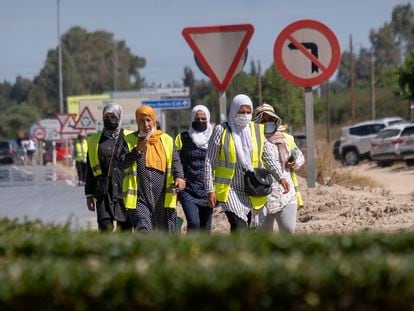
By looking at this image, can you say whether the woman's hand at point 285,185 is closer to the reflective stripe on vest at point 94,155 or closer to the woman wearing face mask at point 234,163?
the woman wearing face mask at point 234,163

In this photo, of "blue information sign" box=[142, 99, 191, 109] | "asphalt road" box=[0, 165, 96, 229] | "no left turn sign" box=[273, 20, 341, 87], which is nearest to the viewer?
"no left turn sign" box=[273, 20, 341, 87]

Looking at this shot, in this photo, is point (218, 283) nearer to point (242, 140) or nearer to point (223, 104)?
point (242, 140)

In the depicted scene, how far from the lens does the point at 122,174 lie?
9.48 metres

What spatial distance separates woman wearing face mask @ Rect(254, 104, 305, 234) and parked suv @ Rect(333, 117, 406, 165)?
3629cm

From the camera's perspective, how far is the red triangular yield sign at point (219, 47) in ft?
33.0

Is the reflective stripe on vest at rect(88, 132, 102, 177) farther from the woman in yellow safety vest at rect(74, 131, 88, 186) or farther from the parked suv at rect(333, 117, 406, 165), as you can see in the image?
the parked suv at rect(333, 117, 406, 165)

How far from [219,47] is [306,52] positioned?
2260 millimetres

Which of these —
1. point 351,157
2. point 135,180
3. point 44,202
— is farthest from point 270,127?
point 351,157

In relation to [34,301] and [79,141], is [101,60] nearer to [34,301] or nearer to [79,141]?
[79,141]

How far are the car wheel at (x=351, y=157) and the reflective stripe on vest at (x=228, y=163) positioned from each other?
36931 millimetres

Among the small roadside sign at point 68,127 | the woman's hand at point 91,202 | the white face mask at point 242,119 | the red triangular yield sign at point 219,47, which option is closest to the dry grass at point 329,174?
the red triangular yield sign at point 219,47

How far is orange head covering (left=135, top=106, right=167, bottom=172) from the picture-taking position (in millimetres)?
9398

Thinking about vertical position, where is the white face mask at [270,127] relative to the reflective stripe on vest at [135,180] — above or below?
above

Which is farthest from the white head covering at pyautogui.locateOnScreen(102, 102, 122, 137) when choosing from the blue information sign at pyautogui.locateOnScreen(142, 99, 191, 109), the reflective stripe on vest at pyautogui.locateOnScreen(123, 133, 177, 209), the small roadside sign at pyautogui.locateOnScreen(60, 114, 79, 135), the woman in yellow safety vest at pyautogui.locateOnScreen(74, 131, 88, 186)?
the small roadside sign at pyautogui.locateOnScreen(60, 114, 79, 135)
